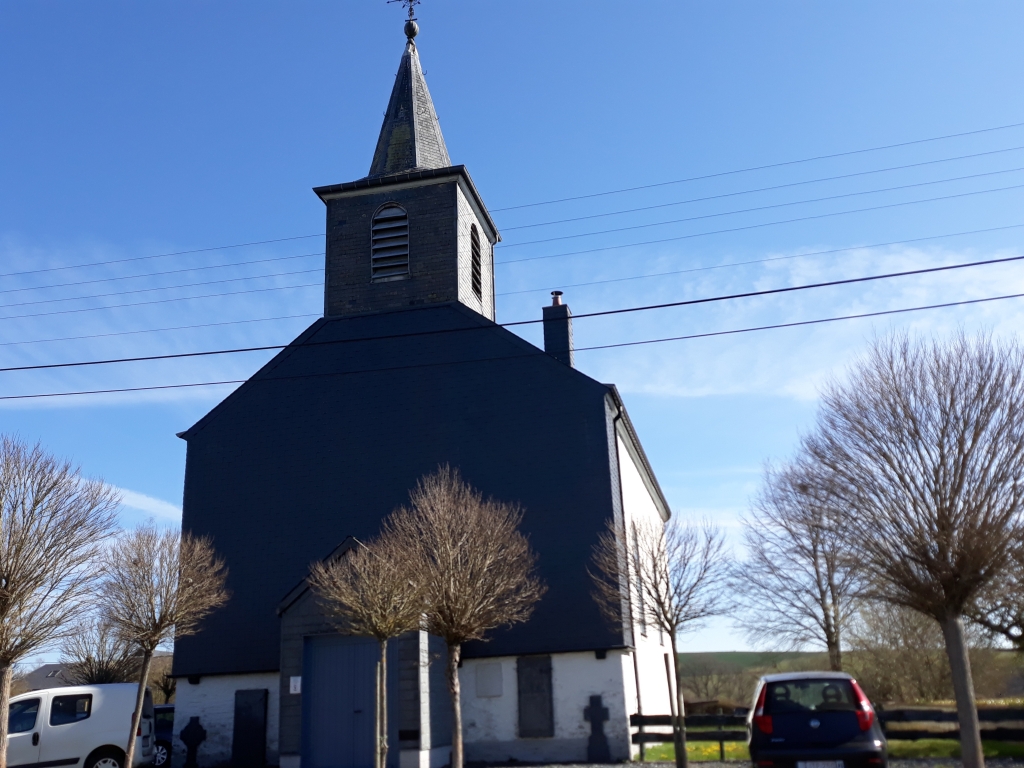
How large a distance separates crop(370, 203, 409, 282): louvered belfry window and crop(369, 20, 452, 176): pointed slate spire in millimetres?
1504

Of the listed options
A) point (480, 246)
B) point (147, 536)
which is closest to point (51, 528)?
point (147, 536)

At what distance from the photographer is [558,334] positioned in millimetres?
23500

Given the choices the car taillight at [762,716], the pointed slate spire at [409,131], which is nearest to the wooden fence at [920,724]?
the car taillight at [762,716]

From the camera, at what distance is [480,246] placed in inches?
1075

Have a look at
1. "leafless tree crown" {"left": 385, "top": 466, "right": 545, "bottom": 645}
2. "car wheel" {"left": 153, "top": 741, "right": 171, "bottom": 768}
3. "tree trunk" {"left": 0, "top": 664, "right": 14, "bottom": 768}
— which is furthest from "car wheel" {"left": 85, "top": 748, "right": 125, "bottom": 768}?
"leafless tree crown" {"left": 385, "top": 466, "right": 545, "bottom": 645}

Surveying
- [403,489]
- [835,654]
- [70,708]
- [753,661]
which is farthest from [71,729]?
[753,661]

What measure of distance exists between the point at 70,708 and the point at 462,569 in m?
8.32

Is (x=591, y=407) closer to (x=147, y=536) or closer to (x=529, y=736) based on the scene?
(x=529, y=736)

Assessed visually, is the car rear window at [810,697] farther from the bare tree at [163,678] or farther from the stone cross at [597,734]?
the bare tree at [163,678]

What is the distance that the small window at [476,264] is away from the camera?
26203 millimetres

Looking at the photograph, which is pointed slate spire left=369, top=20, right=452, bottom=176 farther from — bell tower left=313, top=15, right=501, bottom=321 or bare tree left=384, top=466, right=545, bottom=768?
bare tree left=384, top=466, right=545, bottom=768

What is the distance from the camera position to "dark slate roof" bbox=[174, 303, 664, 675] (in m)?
20.4

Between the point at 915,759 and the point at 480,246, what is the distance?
682 inches

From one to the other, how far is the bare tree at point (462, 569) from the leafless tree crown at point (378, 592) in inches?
→ 9.4
